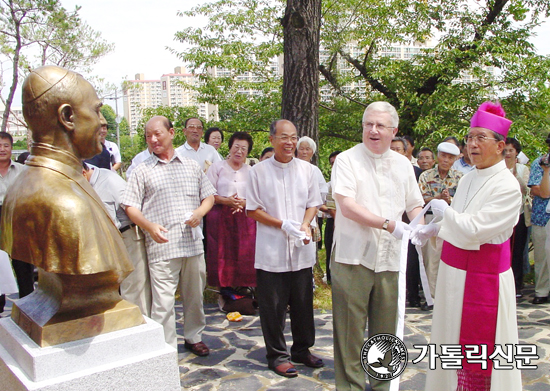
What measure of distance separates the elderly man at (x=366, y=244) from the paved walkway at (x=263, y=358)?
499 millimetres

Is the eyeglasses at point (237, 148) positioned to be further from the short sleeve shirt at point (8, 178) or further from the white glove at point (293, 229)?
the short sleeve shirt at point (8, 178)

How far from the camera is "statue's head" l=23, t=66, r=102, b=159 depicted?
2.24 metres

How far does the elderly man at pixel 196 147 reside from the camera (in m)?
6.25

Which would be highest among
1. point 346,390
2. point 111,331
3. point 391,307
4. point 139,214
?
point 139,214

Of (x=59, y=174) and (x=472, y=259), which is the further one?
(x=472, y=259)

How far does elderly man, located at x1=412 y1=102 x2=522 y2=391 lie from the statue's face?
206 cm

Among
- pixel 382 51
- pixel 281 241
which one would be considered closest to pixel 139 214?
pixel 281 241

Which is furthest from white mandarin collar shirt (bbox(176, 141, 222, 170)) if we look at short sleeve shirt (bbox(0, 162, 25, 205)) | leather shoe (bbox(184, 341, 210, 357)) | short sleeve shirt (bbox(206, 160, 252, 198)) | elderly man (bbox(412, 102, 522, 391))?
elderly man (bbox(412, 102, 522, 391))

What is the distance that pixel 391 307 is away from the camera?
348 centimetres

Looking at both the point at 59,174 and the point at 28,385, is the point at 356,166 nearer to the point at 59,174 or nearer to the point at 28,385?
the point at 59,174

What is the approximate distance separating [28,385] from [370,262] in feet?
7.09

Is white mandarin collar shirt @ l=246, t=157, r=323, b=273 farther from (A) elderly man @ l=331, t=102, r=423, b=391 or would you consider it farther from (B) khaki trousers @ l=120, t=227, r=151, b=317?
(B) khaki trousers @ l=120, t=227, r=151, b=317

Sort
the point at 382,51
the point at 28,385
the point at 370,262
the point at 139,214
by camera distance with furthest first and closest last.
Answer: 1. the point at 382,51
2. the point at 139,214
3. the point at 370,262
4. the point at 28,385

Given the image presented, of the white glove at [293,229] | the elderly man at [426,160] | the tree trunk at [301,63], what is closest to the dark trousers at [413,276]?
the elderly man at [426,160]
